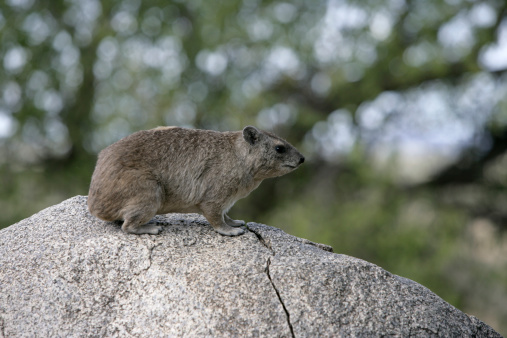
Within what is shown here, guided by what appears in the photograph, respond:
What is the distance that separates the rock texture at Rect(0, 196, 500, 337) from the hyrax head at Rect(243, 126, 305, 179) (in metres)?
1.14

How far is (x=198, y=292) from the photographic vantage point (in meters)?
5.97

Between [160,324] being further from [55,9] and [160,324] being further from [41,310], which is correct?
[55,9]

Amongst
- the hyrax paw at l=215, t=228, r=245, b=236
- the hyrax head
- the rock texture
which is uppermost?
the hyrax head

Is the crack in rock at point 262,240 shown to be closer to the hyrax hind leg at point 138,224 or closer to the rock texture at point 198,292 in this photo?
the rock texture at point 198,292

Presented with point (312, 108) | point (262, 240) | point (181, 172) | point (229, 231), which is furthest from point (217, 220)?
point (312, 108)

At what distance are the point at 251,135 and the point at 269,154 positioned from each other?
336 mm

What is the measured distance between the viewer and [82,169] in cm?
2058

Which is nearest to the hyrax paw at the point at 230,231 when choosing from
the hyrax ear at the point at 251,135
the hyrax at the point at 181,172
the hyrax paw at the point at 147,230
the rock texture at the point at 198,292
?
the hyrax at the point at 181,172

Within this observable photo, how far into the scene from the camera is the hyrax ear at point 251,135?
7.57 m

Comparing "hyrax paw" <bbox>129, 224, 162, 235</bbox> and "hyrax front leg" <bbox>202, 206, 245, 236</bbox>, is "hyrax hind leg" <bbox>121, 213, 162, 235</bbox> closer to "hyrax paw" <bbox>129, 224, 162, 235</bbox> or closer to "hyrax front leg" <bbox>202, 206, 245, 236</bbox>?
"hyrax paw" <bbox>129, 224, 162, 235</bbox>

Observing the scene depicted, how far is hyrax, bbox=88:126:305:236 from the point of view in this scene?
22.2ft

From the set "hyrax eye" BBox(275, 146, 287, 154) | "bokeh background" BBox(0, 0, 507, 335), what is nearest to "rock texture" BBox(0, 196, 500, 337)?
"hyrax eye" BBox(275, 146, 287, 154)

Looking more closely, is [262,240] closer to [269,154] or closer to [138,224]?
[269,154]

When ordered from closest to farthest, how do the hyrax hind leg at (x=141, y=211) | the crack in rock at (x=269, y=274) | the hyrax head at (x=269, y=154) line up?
1. the crack in rock at (x=269, y=274)
2. the hyrax hind leg at (x=141, y=211)
3. the hyrax head at (x=269, y=154)
